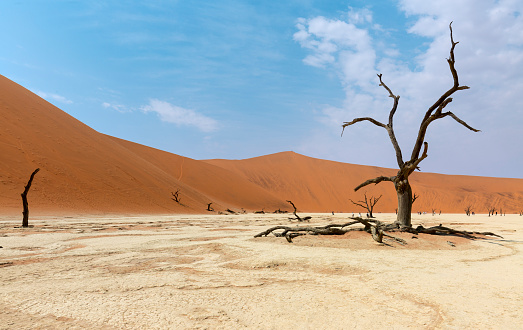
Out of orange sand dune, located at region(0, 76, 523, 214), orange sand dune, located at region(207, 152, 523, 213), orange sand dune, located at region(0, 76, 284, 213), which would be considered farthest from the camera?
orange sand dune, located at region(207, 152, 523, 213)

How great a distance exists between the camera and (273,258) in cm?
569

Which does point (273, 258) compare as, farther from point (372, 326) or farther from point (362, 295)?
point (372, 326)

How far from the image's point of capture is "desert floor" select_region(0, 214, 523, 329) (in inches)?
113

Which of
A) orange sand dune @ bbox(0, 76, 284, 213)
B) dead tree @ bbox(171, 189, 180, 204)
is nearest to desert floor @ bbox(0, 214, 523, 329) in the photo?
orange sand dune @ bbox(0, 76, 284, 213)

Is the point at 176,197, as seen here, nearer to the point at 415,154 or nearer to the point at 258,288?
the point at 415,154

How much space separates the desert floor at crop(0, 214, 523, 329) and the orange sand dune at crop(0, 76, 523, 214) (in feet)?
72.4

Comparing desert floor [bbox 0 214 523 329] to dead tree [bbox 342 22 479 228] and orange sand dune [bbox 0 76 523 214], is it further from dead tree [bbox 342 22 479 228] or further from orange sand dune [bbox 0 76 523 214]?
orange sand dune [bbox 0 76 523 214]

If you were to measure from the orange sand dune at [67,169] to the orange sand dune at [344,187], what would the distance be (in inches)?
1281

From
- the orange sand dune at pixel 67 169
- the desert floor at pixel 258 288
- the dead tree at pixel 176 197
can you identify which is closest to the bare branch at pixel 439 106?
the desert floor at pixel 258 288

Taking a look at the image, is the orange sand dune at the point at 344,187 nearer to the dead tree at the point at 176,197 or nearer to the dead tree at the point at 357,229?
the dead tree at the point at 176,197

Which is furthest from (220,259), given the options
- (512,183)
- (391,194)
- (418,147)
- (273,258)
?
(512,183)

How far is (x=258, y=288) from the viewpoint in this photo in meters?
3.92

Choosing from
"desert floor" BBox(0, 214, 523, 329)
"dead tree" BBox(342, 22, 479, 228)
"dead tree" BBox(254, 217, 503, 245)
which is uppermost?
"dead tree" BBox(342, 22, 479, 228)

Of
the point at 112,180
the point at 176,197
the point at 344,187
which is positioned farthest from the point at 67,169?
the point at 344,187
